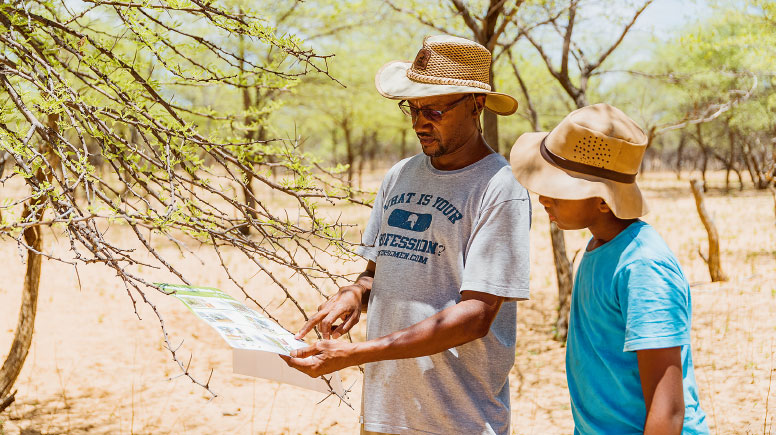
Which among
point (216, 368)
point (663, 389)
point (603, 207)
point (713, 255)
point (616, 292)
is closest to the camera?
point (663, 389)

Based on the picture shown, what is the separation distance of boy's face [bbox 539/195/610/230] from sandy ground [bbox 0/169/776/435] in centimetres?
179

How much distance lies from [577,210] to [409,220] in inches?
19.7

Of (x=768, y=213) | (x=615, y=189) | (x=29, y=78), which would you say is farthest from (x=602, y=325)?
(x=768, y=213)

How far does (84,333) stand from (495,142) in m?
4.84

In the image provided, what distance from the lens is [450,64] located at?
6.49 ft

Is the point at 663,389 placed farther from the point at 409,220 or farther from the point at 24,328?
the point at 24,328

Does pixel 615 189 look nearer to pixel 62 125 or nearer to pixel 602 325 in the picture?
pixel 602 325

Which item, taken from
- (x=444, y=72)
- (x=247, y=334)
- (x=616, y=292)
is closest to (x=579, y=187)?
(x=616, y=292)

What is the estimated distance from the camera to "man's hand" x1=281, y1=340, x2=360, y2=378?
66.7 inches

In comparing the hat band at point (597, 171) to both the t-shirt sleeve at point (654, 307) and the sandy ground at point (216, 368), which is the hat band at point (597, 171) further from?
the sandy ground at point (216, 368)

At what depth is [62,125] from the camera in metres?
2.54

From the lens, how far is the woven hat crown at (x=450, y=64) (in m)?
1.96

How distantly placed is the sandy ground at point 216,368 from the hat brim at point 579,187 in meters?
1.76

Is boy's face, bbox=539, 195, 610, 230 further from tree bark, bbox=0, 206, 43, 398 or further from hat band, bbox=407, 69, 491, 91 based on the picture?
tree bark, bbox=0, 206, 43, 398
